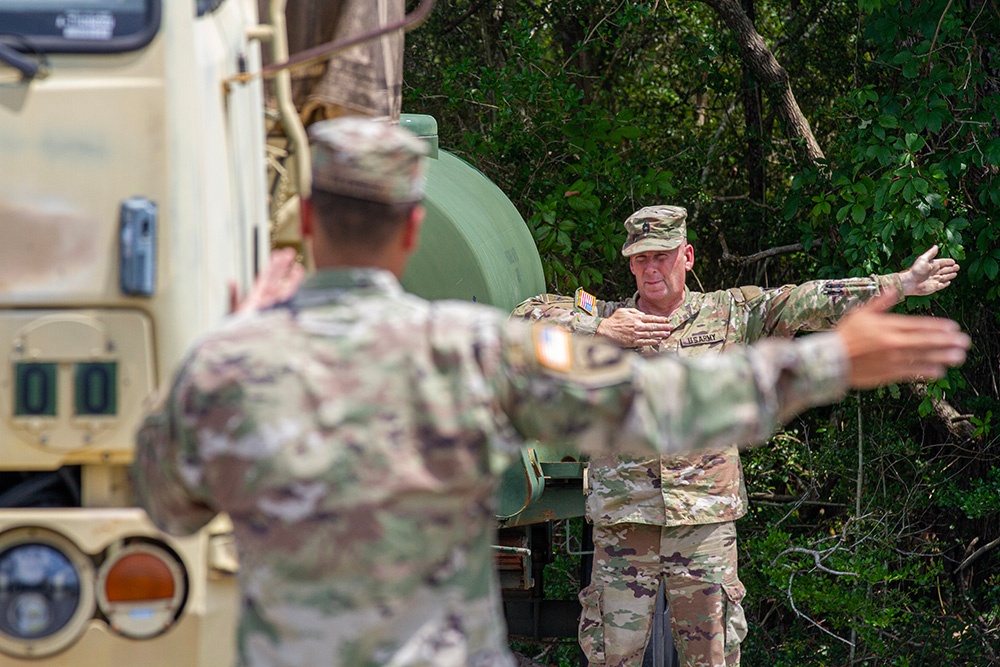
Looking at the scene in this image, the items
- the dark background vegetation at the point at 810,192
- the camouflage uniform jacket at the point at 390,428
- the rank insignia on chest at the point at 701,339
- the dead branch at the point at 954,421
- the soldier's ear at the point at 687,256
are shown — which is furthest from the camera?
the dead branch at the point at 954,421

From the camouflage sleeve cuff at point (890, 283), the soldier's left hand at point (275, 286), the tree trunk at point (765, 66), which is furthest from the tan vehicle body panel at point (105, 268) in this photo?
the tree trunk at point (765, 66)

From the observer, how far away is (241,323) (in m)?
2.05

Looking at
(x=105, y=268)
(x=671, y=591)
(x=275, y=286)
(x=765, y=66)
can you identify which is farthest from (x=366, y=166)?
(x=765, y=66)

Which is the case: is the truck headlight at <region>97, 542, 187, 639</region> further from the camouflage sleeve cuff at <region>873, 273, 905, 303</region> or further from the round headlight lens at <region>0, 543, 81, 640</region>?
the camouflage sleeve cuff at <region>873, 273, 905, 303</region>

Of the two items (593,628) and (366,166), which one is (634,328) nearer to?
(593,628)

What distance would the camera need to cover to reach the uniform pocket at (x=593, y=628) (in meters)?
4.82

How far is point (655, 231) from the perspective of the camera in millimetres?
4812

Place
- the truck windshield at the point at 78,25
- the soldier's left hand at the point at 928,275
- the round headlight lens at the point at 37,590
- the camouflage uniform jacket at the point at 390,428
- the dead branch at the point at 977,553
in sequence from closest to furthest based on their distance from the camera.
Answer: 1. the camouflage uniform jacket at the point at 390,428
2. the round headlight lens at the point at 37,590
3. the truck windshield at the point at 78,25
4. the soldier's left hand at the point at 928,275
5. the dead branch at the point at 977,553

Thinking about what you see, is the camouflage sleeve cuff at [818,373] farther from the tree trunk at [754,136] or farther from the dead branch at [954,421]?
the tree trunk at [754,136]

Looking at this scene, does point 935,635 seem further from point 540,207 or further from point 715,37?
point 715,37

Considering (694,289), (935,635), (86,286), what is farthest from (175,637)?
(694,289)

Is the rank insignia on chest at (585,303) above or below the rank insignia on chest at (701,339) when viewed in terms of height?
above

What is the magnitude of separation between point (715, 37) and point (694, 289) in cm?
133

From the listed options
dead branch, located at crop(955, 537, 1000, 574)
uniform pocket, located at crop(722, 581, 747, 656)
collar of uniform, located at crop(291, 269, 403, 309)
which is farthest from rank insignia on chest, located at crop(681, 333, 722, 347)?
collar of uniform, located at crop(291, 269, 403, 309)
